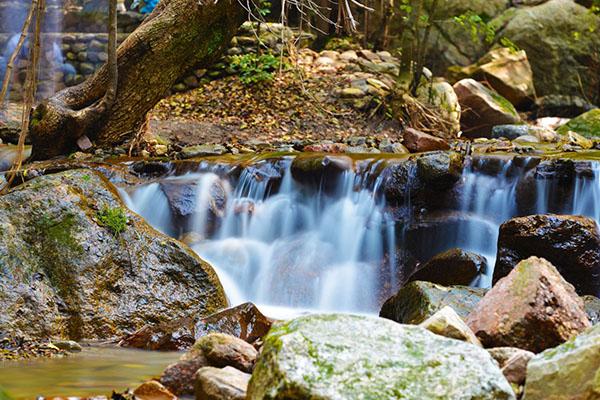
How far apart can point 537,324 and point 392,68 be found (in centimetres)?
993

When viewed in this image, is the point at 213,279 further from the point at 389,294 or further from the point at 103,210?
the point at 389,294

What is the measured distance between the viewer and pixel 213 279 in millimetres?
5570

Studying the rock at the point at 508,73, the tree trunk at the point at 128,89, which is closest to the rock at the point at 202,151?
the tree trunk at the point at 128,89

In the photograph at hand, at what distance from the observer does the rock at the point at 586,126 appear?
11820 mm

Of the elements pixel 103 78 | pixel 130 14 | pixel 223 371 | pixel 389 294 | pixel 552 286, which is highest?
pixel 130 14

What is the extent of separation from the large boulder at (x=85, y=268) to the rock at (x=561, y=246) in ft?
7.44

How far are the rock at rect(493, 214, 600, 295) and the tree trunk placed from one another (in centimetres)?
538

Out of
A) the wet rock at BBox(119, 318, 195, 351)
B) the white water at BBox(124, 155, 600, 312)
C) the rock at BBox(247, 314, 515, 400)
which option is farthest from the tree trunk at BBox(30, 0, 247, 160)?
the rock at BBox(247, 314, 515, 400)

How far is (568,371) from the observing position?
9.08ft

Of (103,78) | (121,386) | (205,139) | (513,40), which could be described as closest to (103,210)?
(121,386)

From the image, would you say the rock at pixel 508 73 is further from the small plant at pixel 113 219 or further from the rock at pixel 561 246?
the small plant at pixel 113 219

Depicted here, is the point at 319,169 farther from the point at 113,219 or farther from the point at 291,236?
the point at 113,219

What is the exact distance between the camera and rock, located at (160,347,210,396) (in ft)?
11.4

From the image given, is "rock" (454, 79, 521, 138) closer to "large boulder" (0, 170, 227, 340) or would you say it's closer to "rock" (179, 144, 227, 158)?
"rock" (179, 144, 227, 158)
